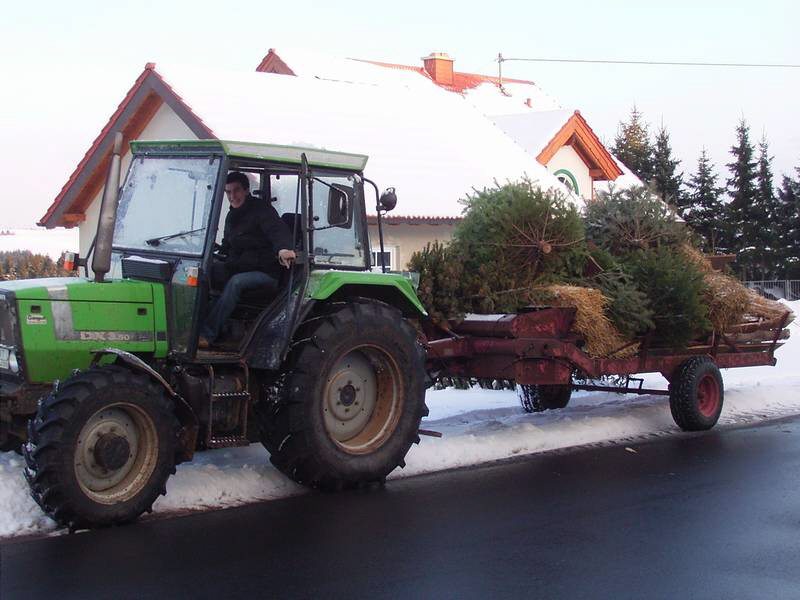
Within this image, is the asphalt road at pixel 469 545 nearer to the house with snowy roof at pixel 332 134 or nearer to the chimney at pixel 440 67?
the house with snowy roof at pixel 332 134

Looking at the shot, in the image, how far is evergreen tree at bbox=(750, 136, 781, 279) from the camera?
1955 inches

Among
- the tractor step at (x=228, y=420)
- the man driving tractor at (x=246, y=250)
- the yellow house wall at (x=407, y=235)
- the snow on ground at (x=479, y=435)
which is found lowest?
the snow on ground at (x=479, y=435)

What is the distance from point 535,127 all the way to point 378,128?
23.6 ft

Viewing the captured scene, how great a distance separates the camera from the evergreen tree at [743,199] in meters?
49.4

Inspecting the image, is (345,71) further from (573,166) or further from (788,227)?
(788,227)

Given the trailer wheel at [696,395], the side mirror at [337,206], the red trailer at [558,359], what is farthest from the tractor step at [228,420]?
the trailer wheel at [696,395]

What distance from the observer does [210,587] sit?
5535 mm

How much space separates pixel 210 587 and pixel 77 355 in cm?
210

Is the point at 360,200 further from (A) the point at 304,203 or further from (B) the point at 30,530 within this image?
(B) the point at 30,530

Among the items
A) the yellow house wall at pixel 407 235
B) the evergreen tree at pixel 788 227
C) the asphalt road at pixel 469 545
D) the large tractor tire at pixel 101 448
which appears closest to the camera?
the asphalt road at pixel 469 545

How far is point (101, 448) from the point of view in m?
6.49

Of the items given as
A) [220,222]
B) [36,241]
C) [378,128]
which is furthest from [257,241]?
[36,241]

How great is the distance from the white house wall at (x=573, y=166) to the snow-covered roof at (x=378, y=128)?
2.68m

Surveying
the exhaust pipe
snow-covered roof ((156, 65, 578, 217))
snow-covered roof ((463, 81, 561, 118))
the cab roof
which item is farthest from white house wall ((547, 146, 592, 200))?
the exhaust pipe
